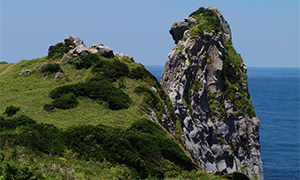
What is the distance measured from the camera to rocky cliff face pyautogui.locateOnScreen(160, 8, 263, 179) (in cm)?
6206

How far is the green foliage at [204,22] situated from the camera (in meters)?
69.4

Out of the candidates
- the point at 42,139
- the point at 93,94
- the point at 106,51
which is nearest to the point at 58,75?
the point at 93,94

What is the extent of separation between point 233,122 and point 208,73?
11599mm

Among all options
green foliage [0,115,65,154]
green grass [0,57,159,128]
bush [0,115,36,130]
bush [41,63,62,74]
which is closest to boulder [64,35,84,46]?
green grass [0,57,159,128]

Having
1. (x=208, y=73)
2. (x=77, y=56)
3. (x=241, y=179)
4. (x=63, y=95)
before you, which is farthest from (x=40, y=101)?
(x=208, y=73)

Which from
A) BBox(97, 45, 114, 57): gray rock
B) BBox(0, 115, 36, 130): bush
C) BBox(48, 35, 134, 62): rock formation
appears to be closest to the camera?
BBox(0, 115, 36, 130): bush

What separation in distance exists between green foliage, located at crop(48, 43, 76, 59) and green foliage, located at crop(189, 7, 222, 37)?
2523 centimetres

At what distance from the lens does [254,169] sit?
70.8 metres

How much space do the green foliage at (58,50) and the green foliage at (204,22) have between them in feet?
82.8

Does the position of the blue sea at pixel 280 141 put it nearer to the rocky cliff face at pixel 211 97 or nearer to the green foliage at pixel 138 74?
the rocky cliff face at pixel 211 97

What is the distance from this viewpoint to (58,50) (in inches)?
2387

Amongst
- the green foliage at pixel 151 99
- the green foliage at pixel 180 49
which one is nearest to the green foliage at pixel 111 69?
the green foliage at pixel 151 99

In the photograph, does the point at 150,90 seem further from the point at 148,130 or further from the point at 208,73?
the point at 208,73

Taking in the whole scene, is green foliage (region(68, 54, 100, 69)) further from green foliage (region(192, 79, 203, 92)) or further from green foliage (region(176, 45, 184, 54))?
green foliage (region(192, 79, 203, 92))
